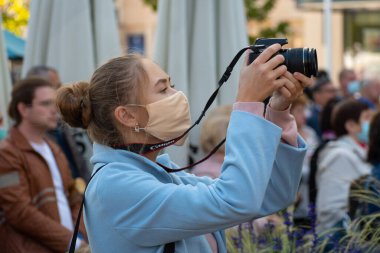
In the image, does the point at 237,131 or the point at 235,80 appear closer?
the point at 237,131

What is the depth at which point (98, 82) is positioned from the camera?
7.89 ft

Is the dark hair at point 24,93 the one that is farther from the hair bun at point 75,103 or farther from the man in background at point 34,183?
the hair bun at point 75,103

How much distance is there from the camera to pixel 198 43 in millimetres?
5555

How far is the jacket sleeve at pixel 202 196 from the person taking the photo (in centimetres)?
206

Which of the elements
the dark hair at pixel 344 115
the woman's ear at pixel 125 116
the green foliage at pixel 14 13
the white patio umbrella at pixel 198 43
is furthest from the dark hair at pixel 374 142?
the green foliage at pixel 14 13

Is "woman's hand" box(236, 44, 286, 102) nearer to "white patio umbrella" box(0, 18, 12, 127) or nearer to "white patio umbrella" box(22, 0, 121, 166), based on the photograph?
"white patio umbrella" box(22, 0, 121, 166)

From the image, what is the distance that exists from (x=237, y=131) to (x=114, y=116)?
468 millimetres

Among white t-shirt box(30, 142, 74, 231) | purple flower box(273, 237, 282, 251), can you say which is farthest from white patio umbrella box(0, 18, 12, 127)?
purple flower box(273, 237, 282, 251)

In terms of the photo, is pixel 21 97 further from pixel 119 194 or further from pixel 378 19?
pixel 378 19

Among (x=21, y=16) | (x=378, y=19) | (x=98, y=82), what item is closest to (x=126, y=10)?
(x=378, y=19)

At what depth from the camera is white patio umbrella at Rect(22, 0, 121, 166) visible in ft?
18.9

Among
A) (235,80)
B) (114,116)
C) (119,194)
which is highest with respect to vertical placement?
(114,116)

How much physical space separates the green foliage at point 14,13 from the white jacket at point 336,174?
9346 mm

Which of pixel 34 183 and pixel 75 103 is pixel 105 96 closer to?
pixel 75 103
